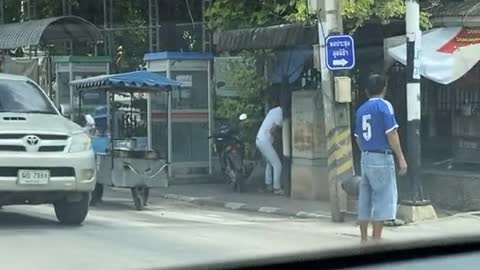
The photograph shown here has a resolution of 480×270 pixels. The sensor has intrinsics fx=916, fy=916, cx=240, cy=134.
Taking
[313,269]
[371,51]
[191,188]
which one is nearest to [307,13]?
[371,51]

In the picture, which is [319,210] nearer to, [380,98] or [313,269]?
[380,98]

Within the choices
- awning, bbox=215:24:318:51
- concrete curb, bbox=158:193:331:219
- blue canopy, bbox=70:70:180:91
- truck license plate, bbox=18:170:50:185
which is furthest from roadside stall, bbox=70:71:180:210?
truck license plate, bbox=18:170:50:185

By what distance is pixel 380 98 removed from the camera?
356 inches

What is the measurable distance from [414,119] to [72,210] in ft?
13.5

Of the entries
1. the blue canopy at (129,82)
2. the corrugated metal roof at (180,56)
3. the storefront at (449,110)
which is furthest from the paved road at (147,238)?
the corrugated metal roof at (180,56)

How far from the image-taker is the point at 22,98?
972 cm

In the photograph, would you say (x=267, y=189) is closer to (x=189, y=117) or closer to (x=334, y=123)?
(x=189, y=117)

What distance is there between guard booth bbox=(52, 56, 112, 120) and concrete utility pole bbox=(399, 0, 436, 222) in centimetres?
861

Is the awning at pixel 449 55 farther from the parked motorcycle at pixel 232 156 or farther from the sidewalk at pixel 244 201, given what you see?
the parked motorcycle at pixel 232 156

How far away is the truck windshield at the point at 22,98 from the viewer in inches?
375

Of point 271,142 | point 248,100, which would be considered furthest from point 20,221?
point 248,100

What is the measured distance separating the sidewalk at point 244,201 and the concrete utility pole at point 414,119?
1199 mm

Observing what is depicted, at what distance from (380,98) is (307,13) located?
11.1ft

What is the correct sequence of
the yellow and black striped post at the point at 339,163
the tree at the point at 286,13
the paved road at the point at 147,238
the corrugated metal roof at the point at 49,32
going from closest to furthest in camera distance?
the paved road at the point at 147,238 → the yellow and black striped post at the point at 339,163 → the tree at the point at 286,13 → the corrugated metal roof at the point at 49,32
